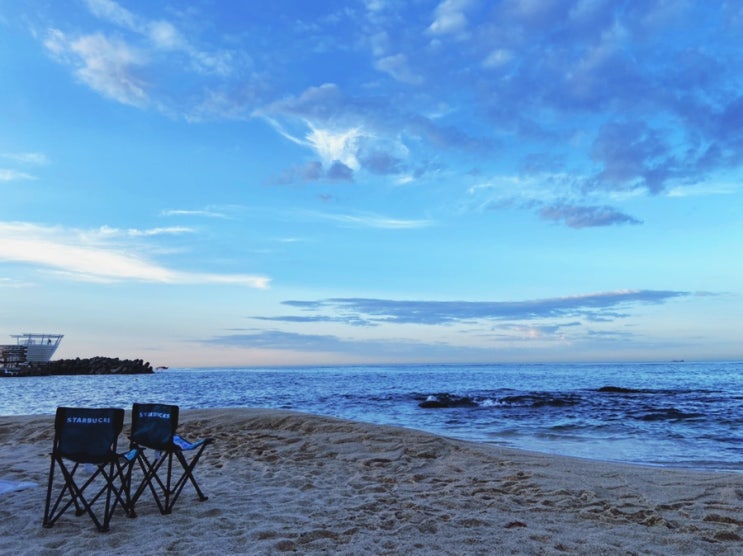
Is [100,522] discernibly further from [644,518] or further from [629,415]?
[629,415]

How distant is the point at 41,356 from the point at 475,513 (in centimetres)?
10892

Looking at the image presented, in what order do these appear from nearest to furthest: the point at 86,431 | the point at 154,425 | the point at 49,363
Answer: the point at 86,431 → the point at 154,425 → the point at 49,363

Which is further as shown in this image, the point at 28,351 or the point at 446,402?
the point at 28,351

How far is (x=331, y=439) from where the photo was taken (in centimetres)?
1033

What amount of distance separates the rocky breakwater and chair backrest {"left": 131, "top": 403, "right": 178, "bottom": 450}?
84673 millimetres

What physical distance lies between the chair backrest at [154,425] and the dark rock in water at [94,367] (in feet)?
276

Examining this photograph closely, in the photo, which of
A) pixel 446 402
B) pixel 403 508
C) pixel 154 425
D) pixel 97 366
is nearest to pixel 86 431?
pixel 154 425

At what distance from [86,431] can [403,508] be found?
329 cm

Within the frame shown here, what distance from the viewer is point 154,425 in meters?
5.65

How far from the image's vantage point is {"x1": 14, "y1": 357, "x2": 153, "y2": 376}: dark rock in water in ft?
256

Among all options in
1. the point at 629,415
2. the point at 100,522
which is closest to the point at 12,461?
the point at 100,522

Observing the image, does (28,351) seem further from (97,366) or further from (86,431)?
(86,431)

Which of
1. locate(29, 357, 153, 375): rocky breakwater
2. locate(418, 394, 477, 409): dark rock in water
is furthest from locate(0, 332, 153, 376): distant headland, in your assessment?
locate(418, 394, 477, 409): dark rock in water

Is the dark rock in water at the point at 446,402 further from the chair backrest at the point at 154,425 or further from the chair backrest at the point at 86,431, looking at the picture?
the chair backrest at the point at 86,431
